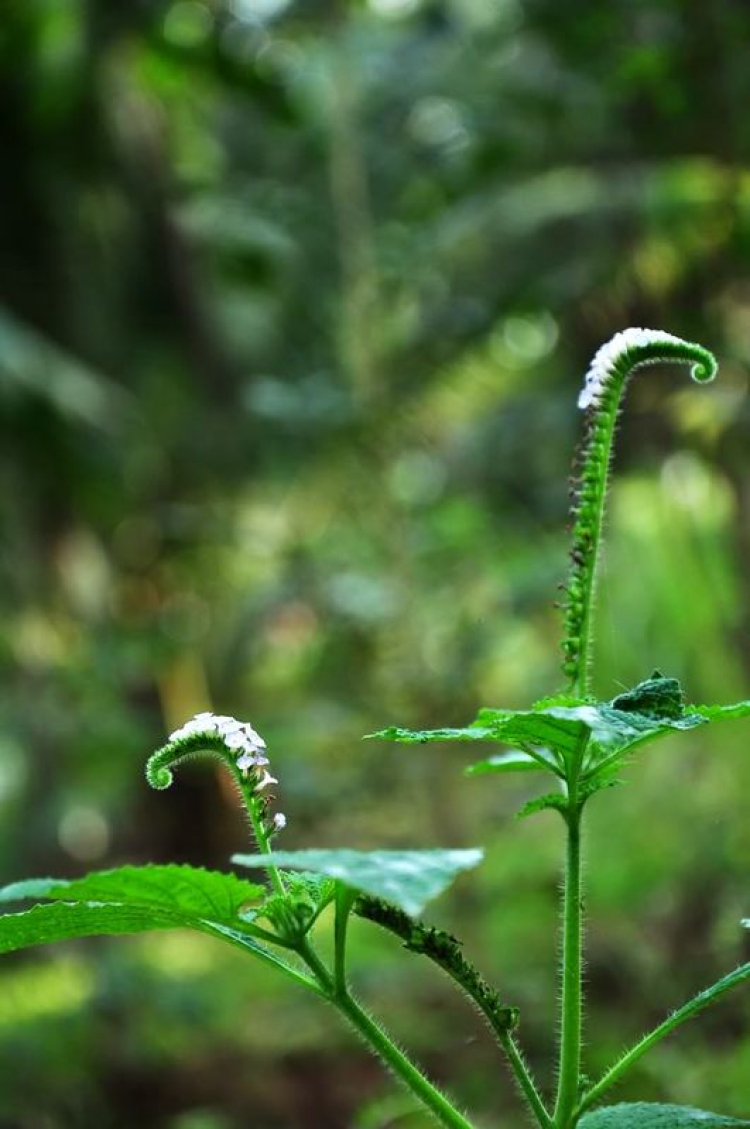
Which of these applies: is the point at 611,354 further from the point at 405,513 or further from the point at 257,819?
the point at 405,513

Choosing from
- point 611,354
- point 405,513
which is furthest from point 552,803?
point 405,513

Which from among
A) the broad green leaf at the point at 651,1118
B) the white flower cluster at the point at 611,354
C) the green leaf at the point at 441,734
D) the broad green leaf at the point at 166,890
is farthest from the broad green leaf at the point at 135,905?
the white flower cluster at the point at 611,354

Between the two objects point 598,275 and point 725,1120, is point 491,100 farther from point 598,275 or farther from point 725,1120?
point 725,1120

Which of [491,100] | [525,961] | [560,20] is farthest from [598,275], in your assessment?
[525,961]

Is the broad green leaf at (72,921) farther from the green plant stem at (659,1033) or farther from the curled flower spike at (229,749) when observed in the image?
the green plant stem at (659,1033)

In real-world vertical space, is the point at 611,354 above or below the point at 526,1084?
above

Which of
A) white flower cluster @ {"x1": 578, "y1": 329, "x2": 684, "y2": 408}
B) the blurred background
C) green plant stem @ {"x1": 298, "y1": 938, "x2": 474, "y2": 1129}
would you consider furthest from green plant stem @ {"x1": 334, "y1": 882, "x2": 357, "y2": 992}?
the blurred background
